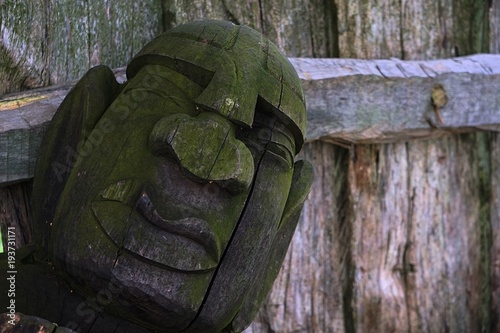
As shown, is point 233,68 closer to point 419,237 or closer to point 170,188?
point 170,188

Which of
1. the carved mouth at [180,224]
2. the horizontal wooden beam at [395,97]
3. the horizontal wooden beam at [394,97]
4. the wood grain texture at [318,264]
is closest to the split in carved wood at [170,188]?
the carved mouth at [180,224]

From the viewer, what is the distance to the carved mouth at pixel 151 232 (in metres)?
1.54

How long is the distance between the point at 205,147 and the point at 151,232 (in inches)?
8.2

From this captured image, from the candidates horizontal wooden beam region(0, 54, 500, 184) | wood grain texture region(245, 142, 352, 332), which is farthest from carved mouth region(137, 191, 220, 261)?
wood grain texture region(245, 142, 352, 332)

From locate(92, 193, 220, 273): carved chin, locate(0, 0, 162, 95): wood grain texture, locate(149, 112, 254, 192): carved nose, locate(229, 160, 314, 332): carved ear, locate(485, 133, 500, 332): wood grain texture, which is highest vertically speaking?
locate(0, 0, 162, 95): wood grain texture

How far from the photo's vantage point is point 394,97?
2461 millimetres

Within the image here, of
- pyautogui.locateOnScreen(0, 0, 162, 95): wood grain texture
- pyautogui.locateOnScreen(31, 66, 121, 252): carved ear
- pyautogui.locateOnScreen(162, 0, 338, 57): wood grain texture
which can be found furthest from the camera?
pyautogui.locateOnScreen(162, 0, 338, 57): wood grain texture

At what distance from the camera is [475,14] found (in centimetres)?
272

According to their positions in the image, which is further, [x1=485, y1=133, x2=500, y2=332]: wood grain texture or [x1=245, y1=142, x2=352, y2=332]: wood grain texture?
[x1=485, y1=133, x2=500, y2=332]: wood grain texture

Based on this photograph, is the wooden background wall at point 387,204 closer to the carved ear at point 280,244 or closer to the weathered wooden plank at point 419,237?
the weathered wooden plank at point 419,237

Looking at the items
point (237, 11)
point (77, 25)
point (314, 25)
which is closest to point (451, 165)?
point (314, 25)

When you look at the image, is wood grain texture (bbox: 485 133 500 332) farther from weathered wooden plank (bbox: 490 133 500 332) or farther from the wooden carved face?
the wooden carved face

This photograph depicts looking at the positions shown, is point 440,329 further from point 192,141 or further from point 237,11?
point 192,141

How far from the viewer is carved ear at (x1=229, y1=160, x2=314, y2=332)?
1820 millimetres
